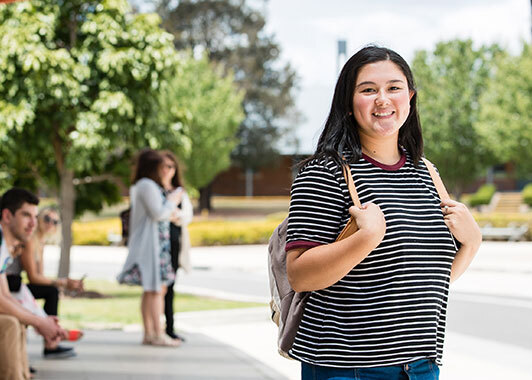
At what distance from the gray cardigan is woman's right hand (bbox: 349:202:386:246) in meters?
4.79

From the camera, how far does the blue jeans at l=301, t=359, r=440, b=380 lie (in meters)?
2.13

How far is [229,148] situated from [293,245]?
34.9m

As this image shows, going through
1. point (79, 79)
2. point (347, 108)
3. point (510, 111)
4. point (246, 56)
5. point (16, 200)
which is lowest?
point (16, 200)

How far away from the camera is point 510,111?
35.2 metres

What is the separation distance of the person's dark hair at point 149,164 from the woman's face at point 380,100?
4790 mm

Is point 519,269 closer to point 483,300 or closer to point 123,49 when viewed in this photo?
point 483,300

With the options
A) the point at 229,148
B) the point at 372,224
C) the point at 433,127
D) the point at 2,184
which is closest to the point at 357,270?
the point at 372,224

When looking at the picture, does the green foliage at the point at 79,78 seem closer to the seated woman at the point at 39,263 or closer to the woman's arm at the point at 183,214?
the woman's arm at the point at 183,214

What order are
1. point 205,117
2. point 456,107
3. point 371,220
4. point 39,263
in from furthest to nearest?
point 456,107 → point 205,117 → point 39,263 → point 371,220

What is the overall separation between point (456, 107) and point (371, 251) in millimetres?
38539

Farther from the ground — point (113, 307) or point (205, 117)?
point (205, 117)

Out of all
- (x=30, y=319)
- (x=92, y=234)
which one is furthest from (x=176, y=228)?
(x=92, y=234)

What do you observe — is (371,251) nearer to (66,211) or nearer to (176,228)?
(176,228)

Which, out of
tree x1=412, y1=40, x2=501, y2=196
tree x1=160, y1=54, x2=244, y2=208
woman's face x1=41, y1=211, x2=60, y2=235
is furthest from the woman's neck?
tree x1=412, y1=40, x2=501, y2=196
